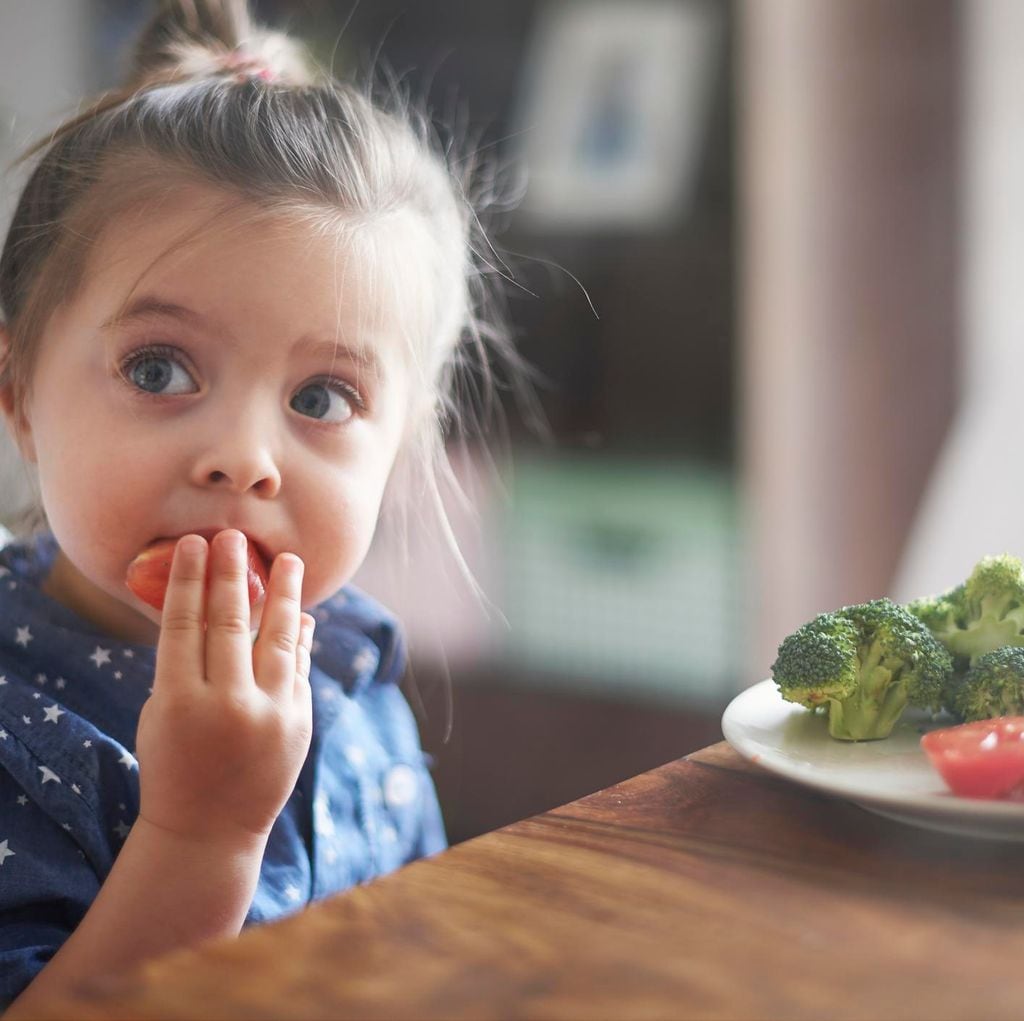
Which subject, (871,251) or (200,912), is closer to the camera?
(200,912)

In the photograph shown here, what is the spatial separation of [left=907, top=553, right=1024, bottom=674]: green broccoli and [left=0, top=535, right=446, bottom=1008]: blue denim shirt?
0.52 metres

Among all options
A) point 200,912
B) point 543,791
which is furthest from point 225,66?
point 543,791

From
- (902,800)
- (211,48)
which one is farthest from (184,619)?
(211,48)

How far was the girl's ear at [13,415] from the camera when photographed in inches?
42.6

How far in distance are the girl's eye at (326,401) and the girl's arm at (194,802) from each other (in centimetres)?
23

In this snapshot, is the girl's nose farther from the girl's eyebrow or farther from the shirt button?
the shirt button

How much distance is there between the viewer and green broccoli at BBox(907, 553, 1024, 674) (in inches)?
32.4

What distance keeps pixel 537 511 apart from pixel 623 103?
2.93ft

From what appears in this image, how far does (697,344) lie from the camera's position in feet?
8.86

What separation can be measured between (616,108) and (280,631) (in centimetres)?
215

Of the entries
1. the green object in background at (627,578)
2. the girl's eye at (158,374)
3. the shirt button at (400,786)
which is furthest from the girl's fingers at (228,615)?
the green object in background at (627,578)

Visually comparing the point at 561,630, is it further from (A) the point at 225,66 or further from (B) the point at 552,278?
(A) the point at 225,66

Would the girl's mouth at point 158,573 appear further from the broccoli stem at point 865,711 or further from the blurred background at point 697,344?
the blurred background at point 697,344

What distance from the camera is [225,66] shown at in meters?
1.16
